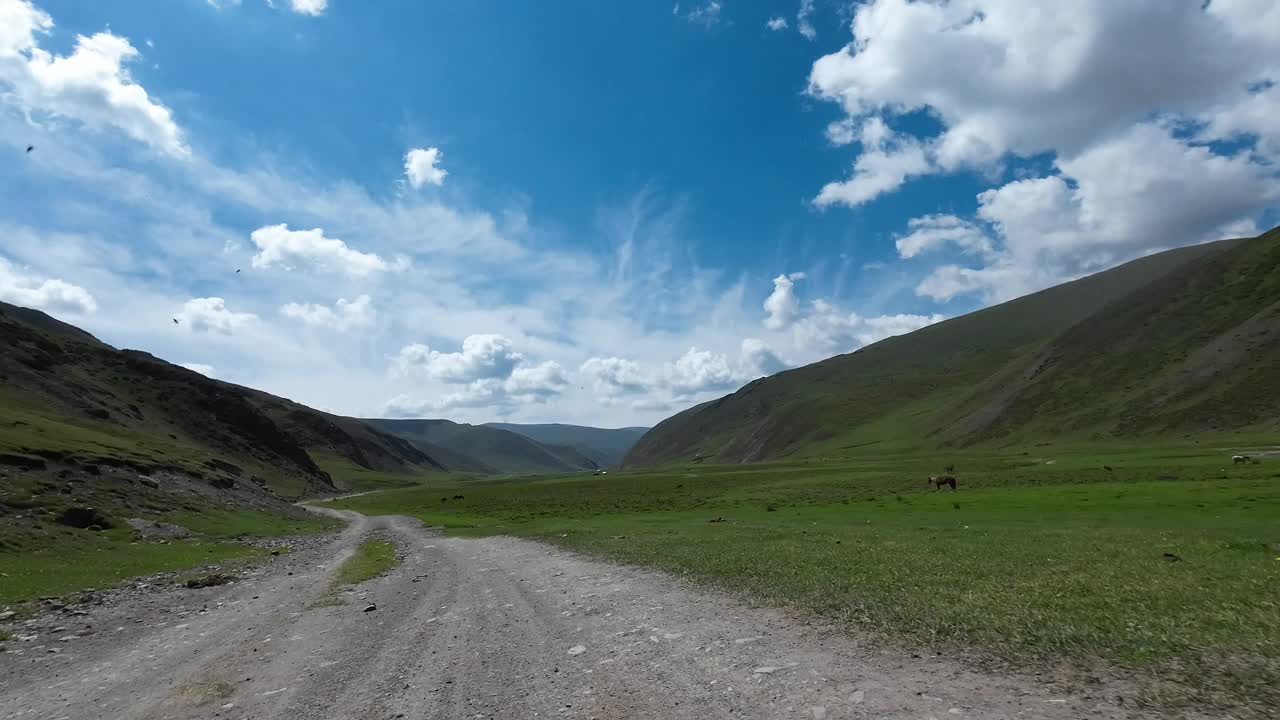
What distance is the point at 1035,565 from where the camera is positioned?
17.2 meters

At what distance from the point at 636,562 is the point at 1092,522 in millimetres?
22989

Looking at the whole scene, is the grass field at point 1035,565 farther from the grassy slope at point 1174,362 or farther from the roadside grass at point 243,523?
the grassy slope at point 1174,362

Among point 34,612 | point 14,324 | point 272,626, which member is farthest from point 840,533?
point 14,324

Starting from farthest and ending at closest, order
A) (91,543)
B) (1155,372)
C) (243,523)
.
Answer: (1155,372) < (243,523) < (91,543)

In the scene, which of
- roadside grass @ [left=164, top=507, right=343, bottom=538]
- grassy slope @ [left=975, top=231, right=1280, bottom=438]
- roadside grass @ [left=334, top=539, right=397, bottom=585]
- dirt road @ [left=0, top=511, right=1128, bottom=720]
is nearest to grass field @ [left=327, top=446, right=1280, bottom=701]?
dirt road @ [left=0, top=511, right=1128, bottom=720]

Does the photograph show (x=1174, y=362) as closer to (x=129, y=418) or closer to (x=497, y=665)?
(x=497, y=665)

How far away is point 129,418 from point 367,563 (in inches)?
4289

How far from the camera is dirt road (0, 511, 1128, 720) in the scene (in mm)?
8906

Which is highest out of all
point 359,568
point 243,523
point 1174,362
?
point 1174,362

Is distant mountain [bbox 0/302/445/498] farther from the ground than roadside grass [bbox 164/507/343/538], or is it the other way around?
distant mountain [bbox 0/302/445/498]

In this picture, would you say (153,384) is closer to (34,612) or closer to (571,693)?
(34,612)

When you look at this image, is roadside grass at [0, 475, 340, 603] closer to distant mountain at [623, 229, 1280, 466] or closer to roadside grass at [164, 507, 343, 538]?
roadside grass at [164, 507, 343, 538]

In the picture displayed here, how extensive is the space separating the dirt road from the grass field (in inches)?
74.9

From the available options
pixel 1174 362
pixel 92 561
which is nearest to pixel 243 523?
pixel 92 561
